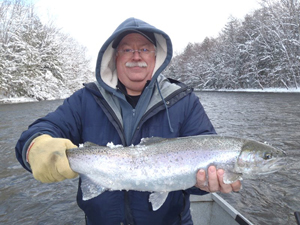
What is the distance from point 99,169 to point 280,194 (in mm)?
4412

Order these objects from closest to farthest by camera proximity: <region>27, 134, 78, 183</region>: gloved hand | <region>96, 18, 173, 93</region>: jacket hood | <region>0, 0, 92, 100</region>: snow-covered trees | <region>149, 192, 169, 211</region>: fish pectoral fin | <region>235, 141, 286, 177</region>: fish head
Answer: <region>27, 134, 78, 183</region>: gloved hand, <region>149, 192, 169, 211</region>: fish pectoral fin, <region>235, 141, 286, 177</region>: fish head, <region>96, 18, 173, 93</region>: jacket hood, <region>0, 0, 92, 100</region>: snow-covered trees

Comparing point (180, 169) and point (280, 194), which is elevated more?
point (180, 169)

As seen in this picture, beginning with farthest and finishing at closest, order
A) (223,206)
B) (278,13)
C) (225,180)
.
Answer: (278,13)
(223,206)
(225,180)

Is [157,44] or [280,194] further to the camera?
[280,194]

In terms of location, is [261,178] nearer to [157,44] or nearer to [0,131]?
[157,44]

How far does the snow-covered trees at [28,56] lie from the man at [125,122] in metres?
28.3

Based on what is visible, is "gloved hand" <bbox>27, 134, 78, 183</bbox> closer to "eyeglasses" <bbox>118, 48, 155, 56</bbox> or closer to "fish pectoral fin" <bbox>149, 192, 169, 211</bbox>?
"fish pectoral fin" <bbox>149, 192, 169, 211</bbox>

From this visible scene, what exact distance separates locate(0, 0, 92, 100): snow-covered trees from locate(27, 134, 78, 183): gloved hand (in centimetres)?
2848

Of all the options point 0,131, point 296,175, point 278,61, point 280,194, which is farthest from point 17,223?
point 278,61

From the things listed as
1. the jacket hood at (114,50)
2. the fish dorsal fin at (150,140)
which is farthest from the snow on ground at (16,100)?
the fish dorsal fin at (150,140)

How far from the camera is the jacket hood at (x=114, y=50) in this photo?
2.28m

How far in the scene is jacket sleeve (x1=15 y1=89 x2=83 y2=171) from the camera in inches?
74.9

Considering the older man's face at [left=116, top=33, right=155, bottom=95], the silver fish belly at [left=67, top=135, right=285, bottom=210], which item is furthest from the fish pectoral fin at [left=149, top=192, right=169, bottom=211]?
the older man's face at [left=116, top=33, right=155, bottom=95]

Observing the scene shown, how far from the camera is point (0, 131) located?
10.7 metres
